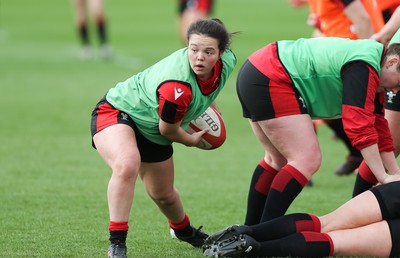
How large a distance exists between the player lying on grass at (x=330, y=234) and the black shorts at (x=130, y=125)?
0.68m

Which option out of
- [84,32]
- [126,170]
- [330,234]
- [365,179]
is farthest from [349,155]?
[84,32]

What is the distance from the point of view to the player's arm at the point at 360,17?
23.0ft

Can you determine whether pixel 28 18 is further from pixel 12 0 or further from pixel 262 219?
pixel 262 219

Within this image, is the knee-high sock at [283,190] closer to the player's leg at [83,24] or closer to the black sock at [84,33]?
the player's leg at [83,24]

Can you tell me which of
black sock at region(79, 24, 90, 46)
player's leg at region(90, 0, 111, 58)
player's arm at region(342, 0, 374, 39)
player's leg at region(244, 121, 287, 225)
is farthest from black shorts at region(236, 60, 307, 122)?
black sock at region(79, 24, 90, 46)

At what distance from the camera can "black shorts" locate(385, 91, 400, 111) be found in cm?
623

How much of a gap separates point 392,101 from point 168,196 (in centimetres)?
176

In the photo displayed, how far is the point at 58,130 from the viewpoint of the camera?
10445 mm

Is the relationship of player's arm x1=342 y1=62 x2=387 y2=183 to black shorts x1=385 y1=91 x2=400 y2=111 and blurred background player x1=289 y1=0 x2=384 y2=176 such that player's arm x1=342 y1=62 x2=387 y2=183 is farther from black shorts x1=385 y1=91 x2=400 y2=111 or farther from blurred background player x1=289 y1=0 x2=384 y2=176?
blurred background player x1=289 y1=0 x2=384 y2=176

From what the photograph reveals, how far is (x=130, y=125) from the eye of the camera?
531 centimetres

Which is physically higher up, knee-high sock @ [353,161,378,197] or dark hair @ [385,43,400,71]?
dark hair @ [385,43,400,71]

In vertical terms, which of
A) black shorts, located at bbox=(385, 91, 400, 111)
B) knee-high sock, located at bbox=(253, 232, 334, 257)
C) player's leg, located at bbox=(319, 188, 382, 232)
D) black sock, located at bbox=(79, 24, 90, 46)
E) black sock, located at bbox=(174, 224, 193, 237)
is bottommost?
black sock, located at bbox=(79, 24, 90, 46)

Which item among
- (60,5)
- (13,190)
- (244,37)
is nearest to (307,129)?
(13,190)

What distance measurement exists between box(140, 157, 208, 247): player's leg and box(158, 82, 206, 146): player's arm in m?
0.42
